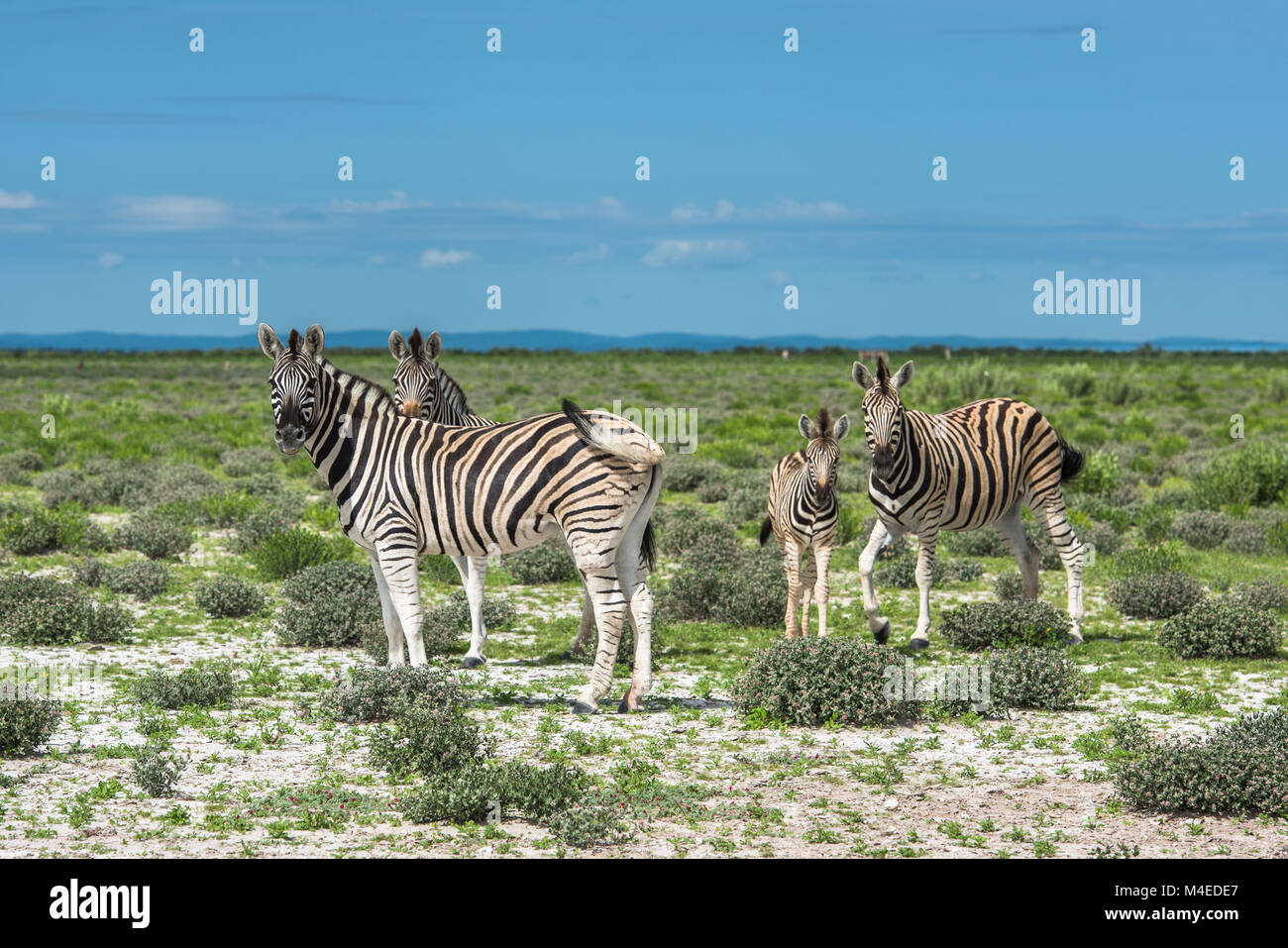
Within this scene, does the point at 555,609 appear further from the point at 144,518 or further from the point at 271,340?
the point at 144,518

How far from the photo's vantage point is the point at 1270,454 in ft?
76.8

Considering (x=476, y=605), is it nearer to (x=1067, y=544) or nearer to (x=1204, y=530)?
(x=1067, y=544)

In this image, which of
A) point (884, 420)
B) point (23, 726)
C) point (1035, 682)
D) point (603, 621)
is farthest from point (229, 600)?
point (1035, 682)

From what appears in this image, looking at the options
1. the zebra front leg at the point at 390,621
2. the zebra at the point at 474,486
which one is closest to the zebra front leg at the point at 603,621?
the zebra at the point at 474,486

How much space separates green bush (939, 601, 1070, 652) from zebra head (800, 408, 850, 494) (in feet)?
7.30

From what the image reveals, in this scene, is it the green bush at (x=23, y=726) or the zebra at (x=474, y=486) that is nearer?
the green bush at (x=23, y=726)

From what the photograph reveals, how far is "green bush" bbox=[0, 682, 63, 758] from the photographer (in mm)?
8992

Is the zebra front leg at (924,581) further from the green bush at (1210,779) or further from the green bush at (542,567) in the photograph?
the green bush at (542,567)

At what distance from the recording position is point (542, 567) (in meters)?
16.7

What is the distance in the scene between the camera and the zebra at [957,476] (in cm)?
1228

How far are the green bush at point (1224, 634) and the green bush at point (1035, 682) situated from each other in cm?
213

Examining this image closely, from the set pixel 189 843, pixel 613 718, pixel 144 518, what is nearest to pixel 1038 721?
pixel 613 718

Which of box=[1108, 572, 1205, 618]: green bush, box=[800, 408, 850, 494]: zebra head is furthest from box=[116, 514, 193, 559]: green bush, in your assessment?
box=[1108, 572, 1205, 618]: green bush

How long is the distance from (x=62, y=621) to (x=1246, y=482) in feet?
62.9
